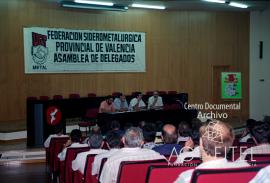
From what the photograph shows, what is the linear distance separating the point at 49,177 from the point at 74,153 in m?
2.34

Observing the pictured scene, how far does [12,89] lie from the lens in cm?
1186

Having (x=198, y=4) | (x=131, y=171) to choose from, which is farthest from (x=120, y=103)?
(x=131, y=171)

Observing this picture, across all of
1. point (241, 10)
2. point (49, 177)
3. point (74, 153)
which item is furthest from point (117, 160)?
point (241, 10)

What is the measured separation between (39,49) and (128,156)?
950 centimetres

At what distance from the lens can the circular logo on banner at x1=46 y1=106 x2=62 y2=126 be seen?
9.17m

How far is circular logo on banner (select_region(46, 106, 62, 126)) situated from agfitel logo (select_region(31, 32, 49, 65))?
294 cm

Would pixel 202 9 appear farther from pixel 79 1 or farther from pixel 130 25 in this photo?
pixel 79 1

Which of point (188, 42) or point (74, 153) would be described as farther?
point (188, 42)

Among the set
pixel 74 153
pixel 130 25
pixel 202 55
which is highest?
pixel 130 25

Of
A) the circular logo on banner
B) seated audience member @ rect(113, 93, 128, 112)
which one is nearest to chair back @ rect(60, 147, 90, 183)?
the circular logo on banner

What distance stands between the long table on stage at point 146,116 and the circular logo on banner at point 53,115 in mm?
1101

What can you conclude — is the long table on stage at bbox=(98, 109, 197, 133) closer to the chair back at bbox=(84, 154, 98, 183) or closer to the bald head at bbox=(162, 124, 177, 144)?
the bald head at bbox=(162, 124, 177, 144)

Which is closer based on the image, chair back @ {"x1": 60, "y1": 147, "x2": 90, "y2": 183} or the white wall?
chair back @ {"x1": 60, "y1": 147, "x2": 90, "y2": 183}

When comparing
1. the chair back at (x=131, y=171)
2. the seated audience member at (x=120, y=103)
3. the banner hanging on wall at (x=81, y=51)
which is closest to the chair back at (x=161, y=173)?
the chair back at (x=131, y=171)
